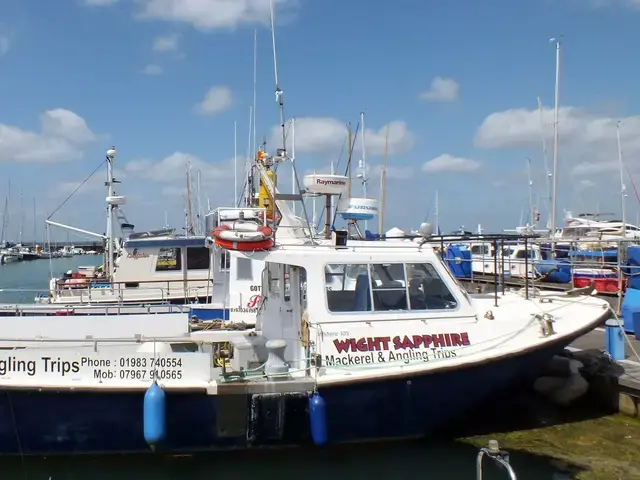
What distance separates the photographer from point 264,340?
7.76 metres

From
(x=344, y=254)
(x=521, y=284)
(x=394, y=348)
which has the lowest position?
(x=394, y=348)

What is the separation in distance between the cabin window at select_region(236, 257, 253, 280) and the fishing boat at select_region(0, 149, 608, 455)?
3.99 m

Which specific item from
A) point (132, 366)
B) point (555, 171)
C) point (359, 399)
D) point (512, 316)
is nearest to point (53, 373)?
point (132, 366)

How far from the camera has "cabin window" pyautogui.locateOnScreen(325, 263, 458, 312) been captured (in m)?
6.77

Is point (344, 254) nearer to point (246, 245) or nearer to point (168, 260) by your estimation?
point (246, 245)

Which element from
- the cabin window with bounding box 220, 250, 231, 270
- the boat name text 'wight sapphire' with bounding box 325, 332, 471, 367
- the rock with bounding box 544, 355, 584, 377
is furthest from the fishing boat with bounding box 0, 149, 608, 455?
the cabin window with bounding box 220, 250, 231, 270

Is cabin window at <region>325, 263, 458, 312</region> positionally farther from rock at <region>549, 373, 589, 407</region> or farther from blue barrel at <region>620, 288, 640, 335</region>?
blue barrel at <region>620, 288, 640, 335</region>

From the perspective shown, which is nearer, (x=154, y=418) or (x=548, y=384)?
(x=154, y=418)

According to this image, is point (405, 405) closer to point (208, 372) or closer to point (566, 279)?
point (208, 372)

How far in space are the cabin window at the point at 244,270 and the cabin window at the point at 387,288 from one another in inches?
177

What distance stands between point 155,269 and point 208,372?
35.4 feet

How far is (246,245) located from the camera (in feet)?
21.9

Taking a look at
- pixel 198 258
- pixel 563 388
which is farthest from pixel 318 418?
pixel 198 258

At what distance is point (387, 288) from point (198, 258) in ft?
34.3
